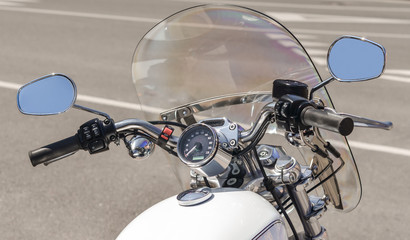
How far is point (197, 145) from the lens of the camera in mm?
2270

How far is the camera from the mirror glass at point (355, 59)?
7.65ft

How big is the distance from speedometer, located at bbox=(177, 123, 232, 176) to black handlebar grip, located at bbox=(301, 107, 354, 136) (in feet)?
1.18

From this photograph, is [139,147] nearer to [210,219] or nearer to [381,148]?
[210,219]

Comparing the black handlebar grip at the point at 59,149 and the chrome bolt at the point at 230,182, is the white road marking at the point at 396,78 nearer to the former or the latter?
the chrome bolt at the point at 230,182

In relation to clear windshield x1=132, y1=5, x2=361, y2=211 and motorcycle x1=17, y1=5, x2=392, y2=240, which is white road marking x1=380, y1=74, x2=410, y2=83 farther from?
clear windshield x1=132, y1=5, x2=361, y2=211

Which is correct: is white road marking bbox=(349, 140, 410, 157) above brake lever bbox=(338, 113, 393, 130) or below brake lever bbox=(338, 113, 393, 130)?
below

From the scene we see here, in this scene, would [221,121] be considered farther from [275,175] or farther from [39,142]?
[39,142]

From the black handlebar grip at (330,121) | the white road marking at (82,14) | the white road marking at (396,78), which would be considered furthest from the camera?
the white road marking at (82,14)

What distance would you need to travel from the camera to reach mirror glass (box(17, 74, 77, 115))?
2395mm

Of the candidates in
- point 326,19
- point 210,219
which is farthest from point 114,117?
point 326,19

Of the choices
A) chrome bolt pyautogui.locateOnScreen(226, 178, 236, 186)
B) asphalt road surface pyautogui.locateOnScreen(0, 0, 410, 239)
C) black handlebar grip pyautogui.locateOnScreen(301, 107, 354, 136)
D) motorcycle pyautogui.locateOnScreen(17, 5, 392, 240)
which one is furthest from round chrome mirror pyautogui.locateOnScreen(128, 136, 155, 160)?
asphalt road surface pyautogui.locateOnScreen(0, 0, 410, 239)

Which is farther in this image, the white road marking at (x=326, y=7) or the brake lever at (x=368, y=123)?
the white road marking at (x=326, y=7)

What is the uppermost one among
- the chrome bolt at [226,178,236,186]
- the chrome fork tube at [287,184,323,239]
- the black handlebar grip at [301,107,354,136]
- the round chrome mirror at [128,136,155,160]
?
the black handlebar grip at [301,107,354,136]

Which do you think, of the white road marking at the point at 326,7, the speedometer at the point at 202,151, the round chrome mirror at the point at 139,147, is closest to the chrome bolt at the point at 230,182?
the speedometer at the point at 202,151
